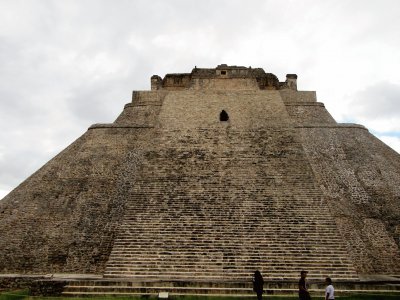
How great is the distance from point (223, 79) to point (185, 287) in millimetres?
11673

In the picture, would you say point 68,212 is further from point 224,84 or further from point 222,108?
point 224,84

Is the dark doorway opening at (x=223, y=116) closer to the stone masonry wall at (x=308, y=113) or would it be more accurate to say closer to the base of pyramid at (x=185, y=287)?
the stone masonry wall at (x=308, y=113)

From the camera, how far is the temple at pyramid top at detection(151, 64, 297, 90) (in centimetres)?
1716

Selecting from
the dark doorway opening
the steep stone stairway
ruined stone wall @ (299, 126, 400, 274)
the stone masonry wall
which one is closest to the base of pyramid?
the steep stone stairway

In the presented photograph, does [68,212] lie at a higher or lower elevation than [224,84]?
lower

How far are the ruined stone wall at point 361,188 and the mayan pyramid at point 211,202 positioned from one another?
0.03 meters

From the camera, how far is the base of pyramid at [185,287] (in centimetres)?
713

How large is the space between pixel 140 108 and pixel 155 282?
9174 millimetres

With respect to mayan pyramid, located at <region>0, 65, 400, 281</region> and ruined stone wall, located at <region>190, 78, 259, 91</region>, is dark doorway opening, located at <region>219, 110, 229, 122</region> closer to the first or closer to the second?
mayan pyramid, located at <region>0, 65, 400, 281</region>

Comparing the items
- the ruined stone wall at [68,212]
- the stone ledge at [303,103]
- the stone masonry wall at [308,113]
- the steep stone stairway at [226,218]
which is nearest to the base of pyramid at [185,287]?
the steep stone stairway at [226,218]

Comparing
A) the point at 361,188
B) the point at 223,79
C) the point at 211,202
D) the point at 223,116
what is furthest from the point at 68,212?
the point at 223,79

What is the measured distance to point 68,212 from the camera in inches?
382

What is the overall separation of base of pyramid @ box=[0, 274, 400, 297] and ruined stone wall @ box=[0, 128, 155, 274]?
116 centimetres

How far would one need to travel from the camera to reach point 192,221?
9.09 metres
